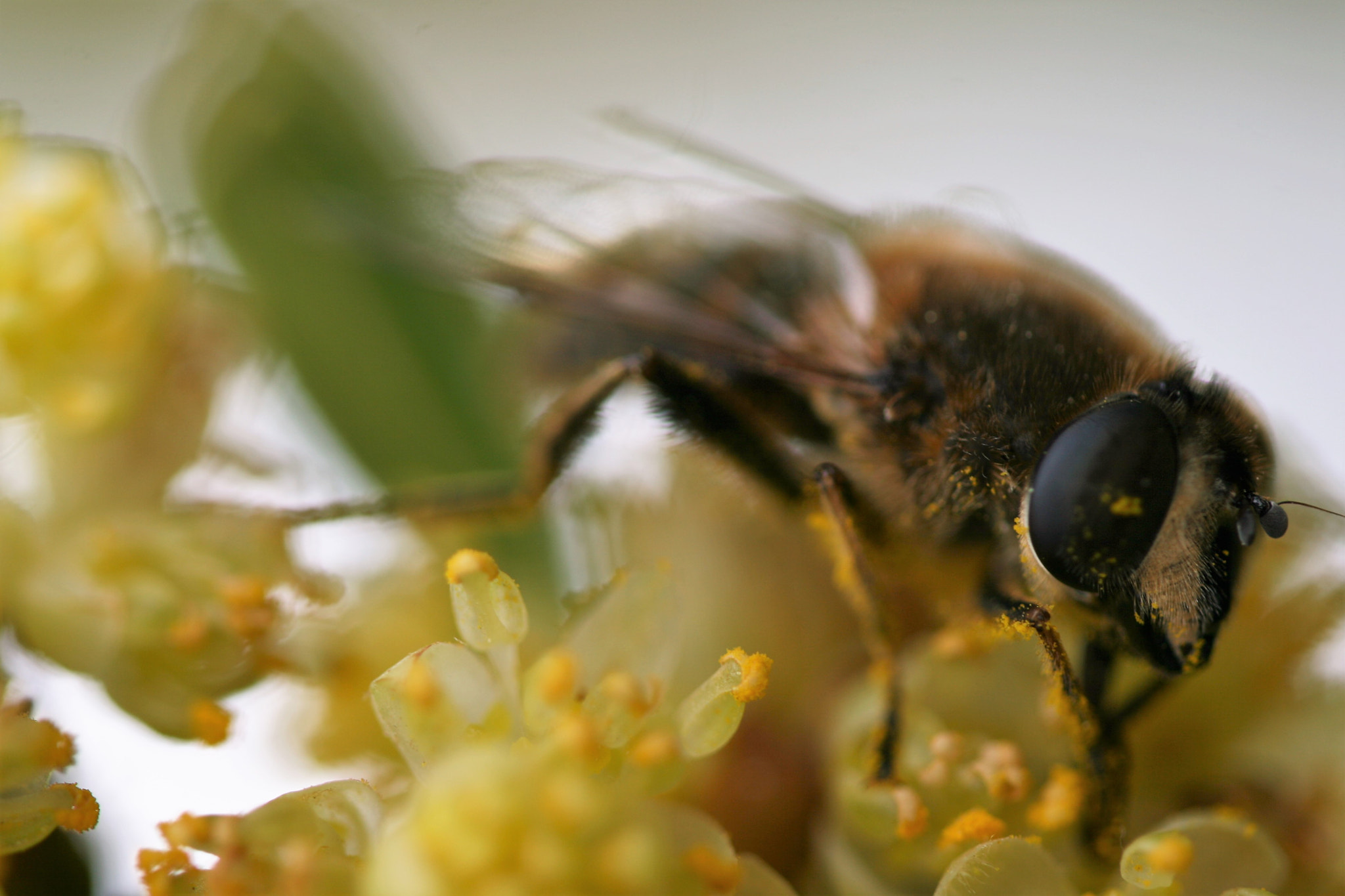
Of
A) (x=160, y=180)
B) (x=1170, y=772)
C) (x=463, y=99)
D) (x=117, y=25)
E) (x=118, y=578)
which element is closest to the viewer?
(x=118, y=578)

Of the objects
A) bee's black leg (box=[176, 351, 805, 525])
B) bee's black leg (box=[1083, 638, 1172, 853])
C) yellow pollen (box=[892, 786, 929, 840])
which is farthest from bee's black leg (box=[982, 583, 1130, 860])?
bee's black leg (box=[176, 351, 805, 525])

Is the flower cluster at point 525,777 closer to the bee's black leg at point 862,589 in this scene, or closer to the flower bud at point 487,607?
the flower bud at point 487,607

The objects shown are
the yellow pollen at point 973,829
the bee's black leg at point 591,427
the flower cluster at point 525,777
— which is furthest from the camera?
the bee's black leg at point 591,427

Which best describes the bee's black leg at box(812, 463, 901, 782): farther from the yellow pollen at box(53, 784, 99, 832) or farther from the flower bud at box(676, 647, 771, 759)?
the yellow pollen at box(53, 784, 99, 832)

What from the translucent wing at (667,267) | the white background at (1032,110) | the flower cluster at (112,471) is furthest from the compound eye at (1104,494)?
the white background at (1032,110)

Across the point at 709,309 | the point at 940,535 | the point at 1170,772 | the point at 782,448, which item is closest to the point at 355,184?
the point at 709,309

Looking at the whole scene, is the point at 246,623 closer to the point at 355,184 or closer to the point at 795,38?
the point at 355,184
